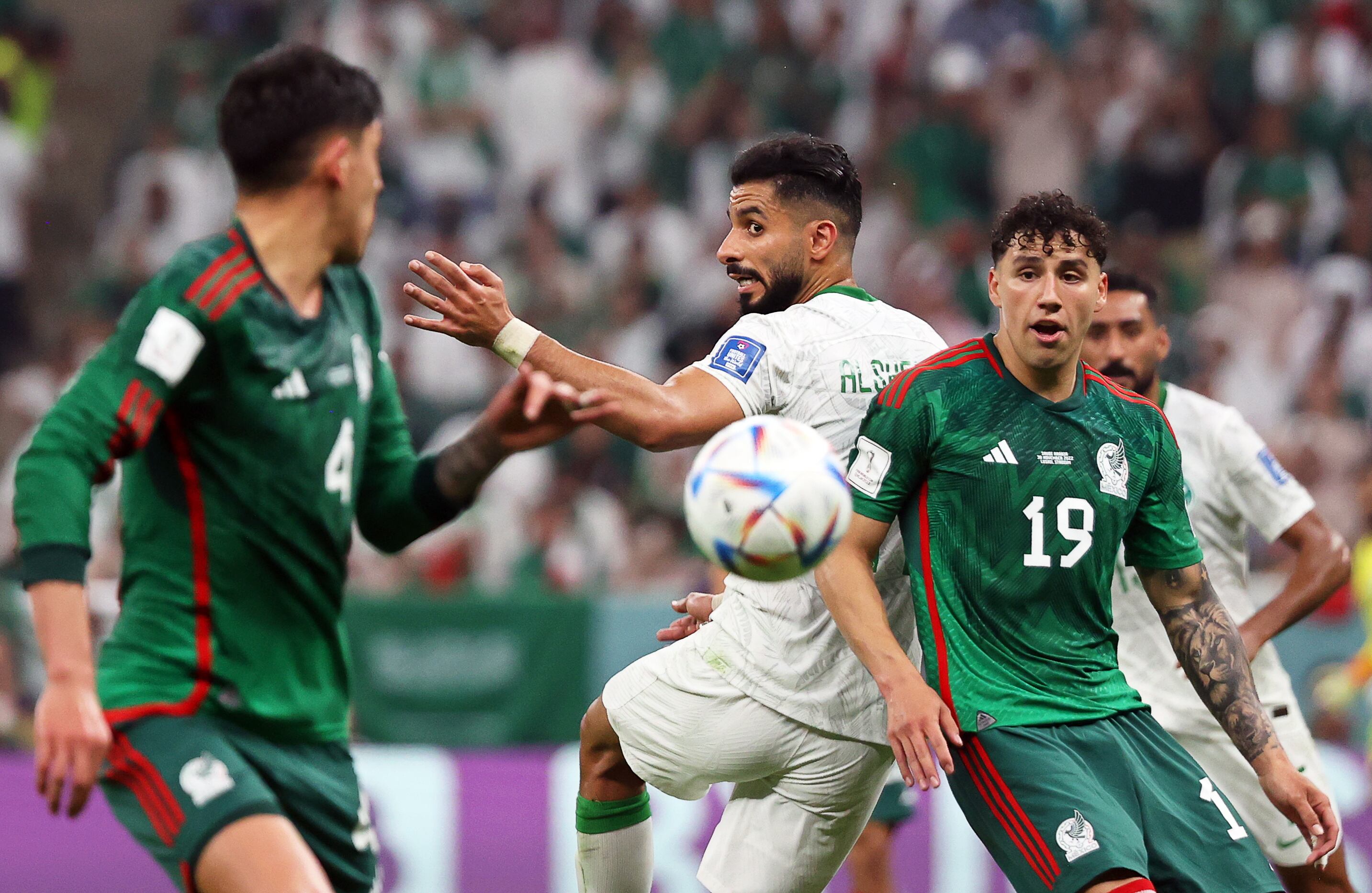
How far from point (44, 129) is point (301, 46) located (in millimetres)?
12337

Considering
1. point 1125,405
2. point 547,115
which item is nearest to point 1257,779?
point 1125,405

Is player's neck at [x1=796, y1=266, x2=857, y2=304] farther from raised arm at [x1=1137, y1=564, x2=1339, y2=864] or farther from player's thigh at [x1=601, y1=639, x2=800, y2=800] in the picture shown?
raised arm at [x1=1137, y1=564, x2=1339, y2=864]

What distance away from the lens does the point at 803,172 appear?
5.39 m

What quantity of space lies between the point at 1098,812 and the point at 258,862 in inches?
85.6

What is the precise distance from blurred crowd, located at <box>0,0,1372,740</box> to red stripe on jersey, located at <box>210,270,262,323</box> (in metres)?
8.38

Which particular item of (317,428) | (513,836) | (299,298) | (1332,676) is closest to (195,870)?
(317,428)

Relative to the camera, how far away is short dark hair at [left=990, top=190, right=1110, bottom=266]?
4.91 m

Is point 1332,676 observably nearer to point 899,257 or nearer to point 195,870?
point 899,257

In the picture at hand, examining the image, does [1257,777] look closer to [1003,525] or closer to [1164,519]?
[1164,519]

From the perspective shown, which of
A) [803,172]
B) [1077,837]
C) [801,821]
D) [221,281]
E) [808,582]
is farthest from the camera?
[803,172]

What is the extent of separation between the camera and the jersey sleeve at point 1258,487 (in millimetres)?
6387

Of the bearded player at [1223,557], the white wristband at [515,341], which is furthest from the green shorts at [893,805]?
the white wristband at [515,341]

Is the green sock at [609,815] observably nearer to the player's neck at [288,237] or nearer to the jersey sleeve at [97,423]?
the player's neck at [288,237]

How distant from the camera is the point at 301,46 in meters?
4.20
